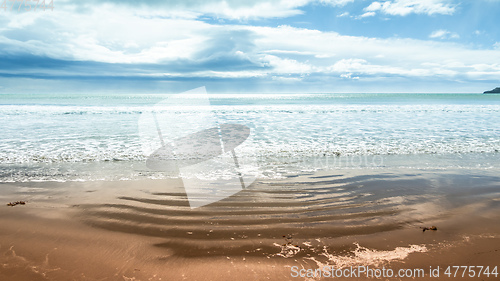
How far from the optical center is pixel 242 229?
4.11m

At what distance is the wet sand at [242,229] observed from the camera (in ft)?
10.6

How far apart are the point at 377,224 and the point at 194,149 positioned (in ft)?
24.6

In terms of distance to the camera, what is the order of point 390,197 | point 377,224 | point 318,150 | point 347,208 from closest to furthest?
point 377,224 → point 347,208 → point 390,197 → point 318,150

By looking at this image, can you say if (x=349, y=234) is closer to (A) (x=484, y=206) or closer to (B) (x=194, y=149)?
(A) (x=484, y=206)

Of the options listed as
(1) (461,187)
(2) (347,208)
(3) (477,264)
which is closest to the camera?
(3) (477,264)

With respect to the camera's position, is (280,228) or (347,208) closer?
(280,228)

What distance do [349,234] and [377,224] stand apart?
64 cm

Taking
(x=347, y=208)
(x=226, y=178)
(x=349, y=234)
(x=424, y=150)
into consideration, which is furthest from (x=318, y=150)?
(x=349, y=234)

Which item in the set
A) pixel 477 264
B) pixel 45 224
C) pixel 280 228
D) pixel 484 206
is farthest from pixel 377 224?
pixel 45 224

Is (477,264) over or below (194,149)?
below

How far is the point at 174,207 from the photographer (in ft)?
16.4

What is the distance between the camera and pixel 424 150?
1015cm

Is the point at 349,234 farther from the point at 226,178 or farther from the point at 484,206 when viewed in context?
the point at 226,178

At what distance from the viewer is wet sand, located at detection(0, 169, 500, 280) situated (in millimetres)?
3244
